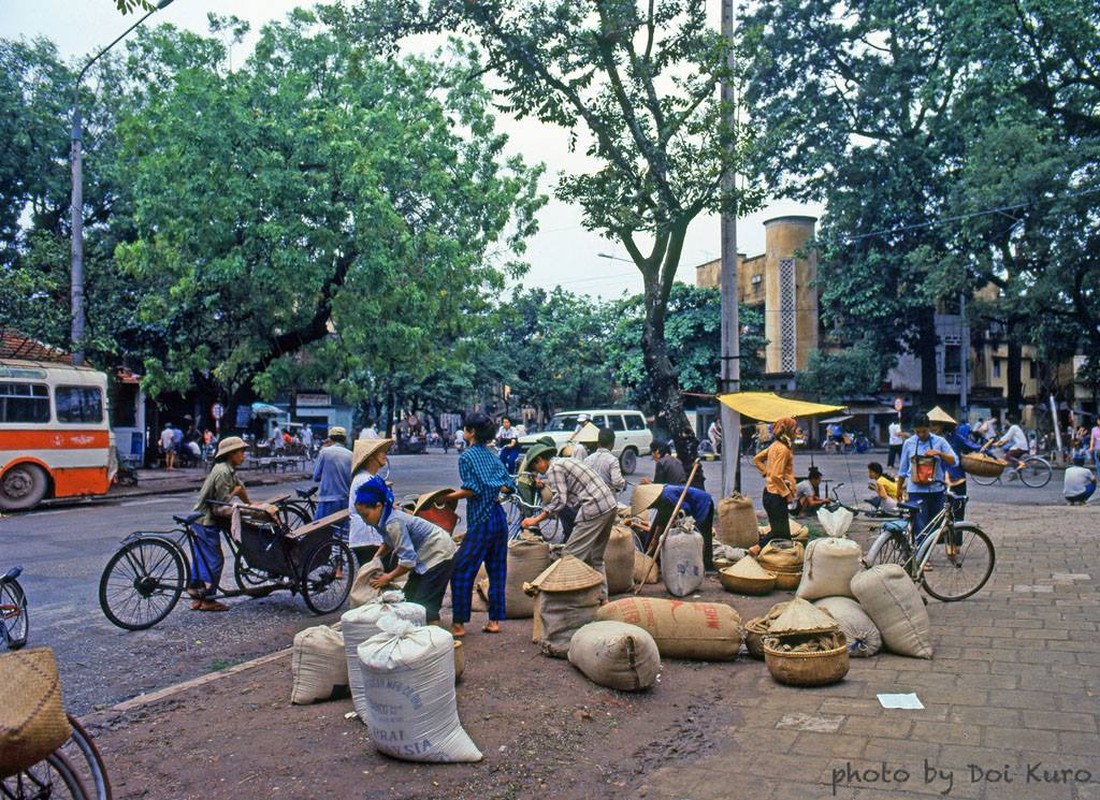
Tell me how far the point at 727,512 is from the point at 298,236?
12962 millimetres

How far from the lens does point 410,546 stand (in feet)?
18.1

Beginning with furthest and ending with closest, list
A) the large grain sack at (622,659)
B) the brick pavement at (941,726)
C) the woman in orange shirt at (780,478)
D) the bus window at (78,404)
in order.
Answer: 1. the bus window at (78,404)
2. the woman in orange shirt at (780,478)
3. the large grain sack at (622,659)
4. the brick pavement at (941,726)

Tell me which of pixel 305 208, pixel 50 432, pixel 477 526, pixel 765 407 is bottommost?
pixel 477 526

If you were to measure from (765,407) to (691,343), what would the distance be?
2747 cm

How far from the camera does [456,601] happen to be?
20.4 feet

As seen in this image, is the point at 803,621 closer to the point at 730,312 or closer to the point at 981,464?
the point at 730,312

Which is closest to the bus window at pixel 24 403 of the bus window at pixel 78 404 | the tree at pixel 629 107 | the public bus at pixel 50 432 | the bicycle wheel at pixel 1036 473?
the public bus at pixel 50 432

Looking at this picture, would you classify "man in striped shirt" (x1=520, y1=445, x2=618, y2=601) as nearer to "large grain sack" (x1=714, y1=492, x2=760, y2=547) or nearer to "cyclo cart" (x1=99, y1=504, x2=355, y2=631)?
"cyclo cart" (x1=99, y1=504, x2=355, y2=631)

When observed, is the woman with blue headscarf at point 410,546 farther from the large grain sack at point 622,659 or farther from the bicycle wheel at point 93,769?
the bicycle wheel at point 93,769

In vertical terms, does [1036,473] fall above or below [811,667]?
below

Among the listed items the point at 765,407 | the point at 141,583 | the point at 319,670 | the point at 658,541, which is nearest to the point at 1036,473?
the point at 765,407

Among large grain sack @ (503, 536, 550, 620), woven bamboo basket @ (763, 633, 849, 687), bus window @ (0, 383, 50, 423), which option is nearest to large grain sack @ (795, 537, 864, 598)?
woven bamboo basket @ (763, 633, 849, 687)

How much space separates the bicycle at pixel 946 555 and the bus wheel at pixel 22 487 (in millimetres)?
14517

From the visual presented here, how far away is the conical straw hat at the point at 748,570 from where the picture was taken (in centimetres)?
788
